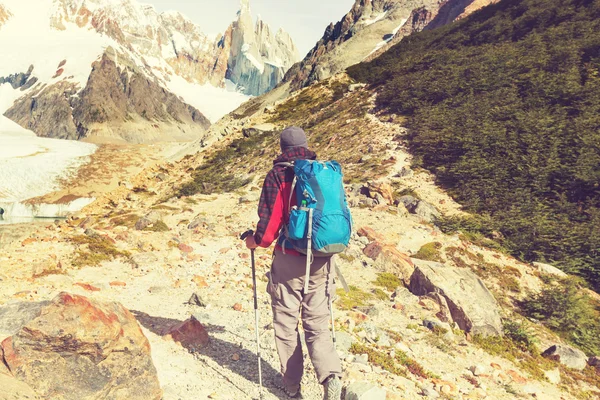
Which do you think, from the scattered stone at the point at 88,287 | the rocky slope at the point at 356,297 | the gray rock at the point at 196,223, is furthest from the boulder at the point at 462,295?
the gray rock at the point at 196,223

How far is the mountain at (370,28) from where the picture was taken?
233ft

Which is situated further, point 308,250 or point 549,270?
point 549,270

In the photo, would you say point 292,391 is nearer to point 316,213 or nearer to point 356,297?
point 316,213

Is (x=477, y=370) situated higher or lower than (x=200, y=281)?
lower

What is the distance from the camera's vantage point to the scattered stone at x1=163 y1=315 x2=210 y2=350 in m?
5.98

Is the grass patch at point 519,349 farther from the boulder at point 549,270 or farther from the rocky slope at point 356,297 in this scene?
the boulder at point 549,270

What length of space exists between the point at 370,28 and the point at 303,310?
93.4 m

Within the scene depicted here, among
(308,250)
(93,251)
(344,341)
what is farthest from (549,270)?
(93,251)

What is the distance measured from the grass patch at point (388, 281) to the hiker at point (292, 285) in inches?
240

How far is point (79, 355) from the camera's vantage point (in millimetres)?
4035

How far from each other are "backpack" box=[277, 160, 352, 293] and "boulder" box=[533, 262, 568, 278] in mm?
11570

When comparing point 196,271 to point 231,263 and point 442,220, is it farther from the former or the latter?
point 442,220

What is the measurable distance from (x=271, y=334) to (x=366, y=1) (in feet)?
371

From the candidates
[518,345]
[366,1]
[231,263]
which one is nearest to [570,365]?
[518,345]
